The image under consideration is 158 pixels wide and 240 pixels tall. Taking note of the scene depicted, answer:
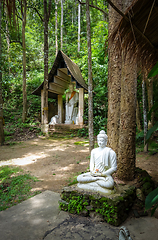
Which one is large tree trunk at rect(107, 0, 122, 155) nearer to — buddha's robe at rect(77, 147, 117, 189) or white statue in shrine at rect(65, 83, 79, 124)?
buddha's robe at rect(77, 147, 117, 189)

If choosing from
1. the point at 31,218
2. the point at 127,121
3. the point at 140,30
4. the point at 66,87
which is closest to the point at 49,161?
the point at 31,218

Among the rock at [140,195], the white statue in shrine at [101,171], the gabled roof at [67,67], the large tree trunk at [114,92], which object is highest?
the gabled roof at [67,67]

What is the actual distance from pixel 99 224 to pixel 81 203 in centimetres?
47

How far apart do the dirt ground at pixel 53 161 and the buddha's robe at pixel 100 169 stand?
1.38 m

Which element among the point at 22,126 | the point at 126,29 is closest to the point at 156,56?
the point at 126,29

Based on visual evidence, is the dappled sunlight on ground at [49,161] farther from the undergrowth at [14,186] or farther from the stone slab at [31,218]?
the stone slab at [31,218]

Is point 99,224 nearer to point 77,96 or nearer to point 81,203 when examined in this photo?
point 81,203

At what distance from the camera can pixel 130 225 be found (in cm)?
279

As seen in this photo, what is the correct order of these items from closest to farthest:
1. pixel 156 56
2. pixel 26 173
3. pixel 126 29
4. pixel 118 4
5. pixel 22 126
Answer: pixel 126 29, pixel 156 56, pixel 118 4, pixel 26 173, pixel 22 126

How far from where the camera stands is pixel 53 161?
658cm

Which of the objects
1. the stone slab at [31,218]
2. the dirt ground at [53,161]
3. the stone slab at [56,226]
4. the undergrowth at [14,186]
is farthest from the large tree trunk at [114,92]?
the undergrowth at [14,186]

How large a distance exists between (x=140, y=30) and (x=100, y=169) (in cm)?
264

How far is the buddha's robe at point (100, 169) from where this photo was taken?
322cm

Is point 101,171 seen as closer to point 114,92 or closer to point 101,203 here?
point 101,203
